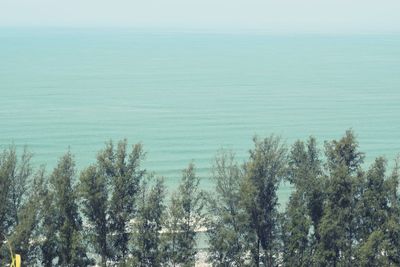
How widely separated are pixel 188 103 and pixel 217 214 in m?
41.9

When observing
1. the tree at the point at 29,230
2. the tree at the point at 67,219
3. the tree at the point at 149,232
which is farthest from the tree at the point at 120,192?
the tree at the point at 29,230

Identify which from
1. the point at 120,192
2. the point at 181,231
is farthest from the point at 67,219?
the point at 181,231

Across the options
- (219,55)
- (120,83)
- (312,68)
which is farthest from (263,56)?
(120,83)

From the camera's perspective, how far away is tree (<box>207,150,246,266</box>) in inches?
745

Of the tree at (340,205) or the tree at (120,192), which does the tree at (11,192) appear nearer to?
the tree at (120,192)

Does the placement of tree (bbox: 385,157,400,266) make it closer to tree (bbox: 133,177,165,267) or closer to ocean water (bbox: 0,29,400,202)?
tree (bbox: 133,177,165,267)

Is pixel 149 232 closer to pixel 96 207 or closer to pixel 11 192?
pixel 96 207

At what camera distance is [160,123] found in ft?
175

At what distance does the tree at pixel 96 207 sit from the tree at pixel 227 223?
254 cm

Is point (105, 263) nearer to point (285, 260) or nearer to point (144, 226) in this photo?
point (144, 226)

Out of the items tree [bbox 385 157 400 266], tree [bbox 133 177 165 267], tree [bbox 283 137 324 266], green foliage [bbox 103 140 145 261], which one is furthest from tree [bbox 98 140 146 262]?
tree [bbox 385 157 400 266]

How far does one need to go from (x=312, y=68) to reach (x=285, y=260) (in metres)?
71.2

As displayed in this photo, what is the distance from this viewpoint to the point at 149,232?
61.4ft

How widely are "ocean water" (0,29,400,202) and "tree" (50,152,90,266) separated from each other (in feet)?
53.3
